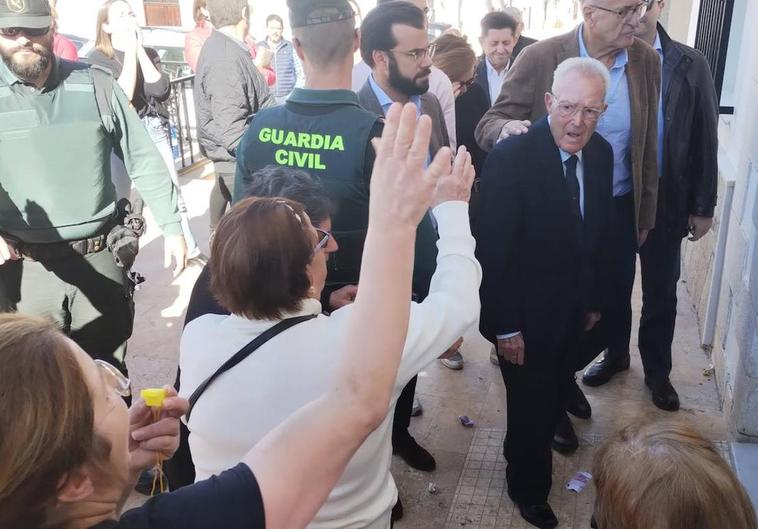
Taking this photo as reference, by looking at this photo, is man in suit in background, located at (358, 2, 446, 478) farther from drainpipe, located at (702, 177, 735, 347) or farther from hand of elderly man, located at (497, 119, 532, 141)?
drainpipe, located at (702, 177, 735, 347)

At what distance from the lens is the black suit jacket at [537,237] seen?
284 centimetres

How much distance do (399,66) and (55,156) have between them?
64.5 inches

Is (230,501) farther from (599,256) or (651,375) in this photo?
(651,375)

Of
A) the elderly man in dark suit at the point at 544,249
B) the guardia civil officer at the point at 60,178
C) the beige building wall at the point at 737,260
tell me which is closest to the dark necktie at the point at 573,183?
the elderly man in dark suit at the point at 544,249

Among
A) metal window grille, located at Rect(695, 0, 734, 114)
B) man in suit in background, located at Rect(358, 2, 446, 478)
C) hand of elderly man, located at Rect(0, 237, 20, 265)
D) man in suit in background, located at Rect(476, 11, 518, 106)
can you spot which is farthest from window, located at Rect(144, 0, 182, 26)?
hand of elderly man, located at Rect(0, 237, 20, 265)

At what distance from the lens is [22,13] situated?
2.88m

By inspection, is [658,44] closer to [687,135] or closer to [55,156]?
[687,135]

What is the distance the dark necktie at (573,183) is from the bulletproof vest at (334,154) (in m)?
0.83

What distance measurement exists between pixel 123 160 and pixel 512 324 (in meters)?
1.89

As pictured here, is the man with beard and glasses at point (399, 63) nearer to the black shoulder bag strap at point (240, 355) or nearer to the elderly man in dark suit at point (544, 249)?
the elderly man in dark suit at point (544, 249)

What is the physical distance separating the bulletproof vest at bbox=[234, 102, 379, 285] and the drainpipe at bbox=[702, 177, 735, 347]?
2.40 m

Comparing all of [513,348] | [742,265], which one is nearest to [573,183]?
[513,348]

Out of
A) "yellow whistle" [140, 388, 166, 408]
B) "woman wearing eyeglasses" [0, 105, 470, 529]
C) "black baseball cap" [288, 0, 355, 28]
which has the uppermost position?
"black baseball cap" [288, 0, 355, 28]

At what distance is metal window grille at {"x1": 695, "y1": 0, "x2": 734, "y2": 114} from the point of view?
15.4 feet
